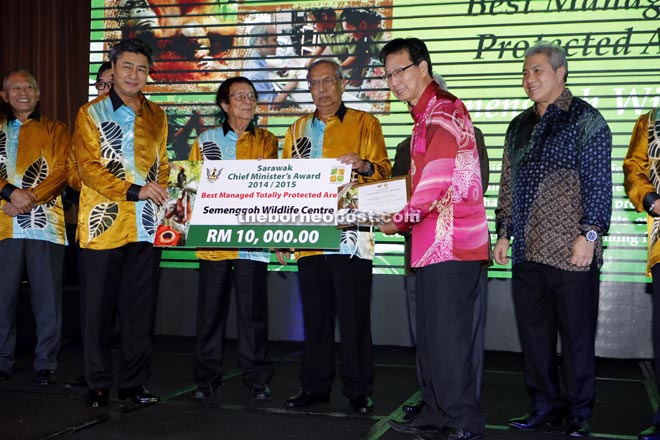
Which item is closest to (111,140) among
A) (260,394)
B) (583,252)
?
(260,394)

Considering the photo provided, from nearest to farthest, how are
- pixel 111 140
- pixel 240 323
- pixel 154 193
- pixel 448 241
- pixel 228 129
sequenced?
pixel 448 241 < pixel 154 193 < pixel 111 140 < pixel 240 323 < pixel 228 129

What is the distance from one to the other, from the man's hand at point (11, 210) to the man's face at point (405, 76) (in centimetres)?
263

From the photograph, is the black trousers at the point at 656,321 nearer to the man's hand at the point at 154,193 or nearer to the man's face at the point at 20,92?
the man's hand at the point at 154,193

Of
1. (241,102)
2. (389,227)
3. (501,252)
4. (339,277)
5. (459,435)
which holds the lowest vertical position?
(459,435)

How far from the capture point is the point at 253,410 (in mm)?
3924

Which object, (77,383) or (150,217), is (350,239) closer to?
(150,217)

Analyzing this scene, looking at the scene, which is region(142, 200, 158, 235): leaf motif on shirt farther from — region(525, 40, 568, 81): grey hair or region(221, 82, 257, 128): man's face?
region(525, 40, 568, 81): grey hair

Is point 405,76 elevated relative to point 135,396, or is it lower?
elevated

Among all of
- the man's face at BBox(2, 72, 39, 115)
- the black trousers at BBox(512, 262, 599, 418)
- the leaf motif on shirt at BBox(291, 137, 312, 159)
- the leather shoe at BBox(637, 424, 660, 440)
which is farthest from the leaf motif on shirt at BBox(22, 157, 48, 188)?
the leather shoe at BBox(637, 424, 660, 440)

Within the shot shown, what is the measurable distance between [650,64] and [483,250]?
3.46 m

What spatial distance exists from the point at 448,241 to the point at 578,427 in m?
1.16

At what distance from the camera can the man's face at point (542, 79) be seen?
357 centimetres

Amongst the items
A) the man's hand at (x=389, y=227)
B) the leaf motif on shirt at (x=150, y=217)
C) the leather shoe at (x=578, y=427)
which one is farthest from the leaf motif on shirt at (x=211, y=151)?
the leather shoe at (x=578, y=427)

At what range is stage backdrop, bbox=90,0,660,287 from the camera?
228 inches
